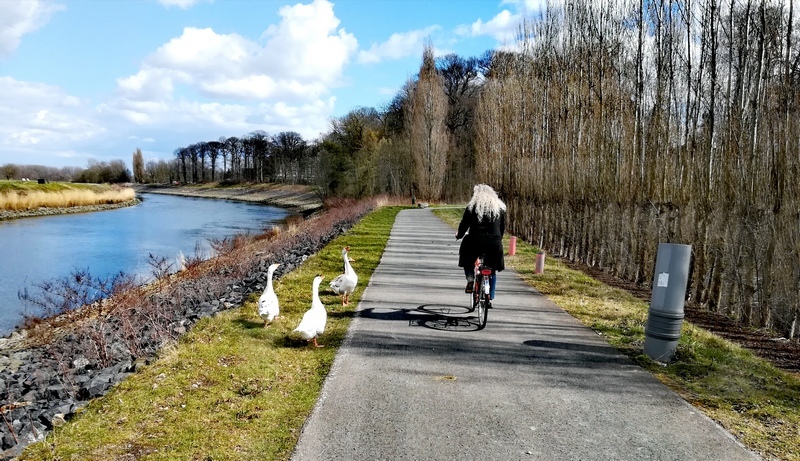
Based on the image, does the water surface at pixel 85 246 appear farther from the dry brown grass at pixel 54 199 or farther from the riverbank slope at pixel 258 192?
the riverbank slope at pixel 258 192

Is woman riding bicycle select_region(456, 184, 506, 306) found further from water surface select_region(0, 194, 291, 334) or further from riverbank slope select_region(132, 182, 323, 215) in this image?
riverbank slope select_region(132, 182, 323, 215)

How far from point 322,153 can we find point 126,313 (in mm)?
47095

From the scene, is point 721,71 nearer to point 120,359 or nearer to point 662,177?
point 662,177

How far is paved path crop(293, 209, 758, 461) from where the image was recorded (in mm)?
4133

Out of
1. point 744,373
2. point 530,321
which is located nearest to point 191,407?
point 530,321

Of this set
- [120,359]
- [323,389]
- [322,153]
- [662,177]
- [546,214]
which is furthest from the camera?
[322,153]

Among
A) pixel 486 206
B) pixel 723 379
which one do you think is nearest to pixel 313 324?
pixel 486 206

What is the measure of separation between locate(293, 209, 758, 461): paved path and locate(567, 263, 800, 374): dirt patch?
2316 millimetres

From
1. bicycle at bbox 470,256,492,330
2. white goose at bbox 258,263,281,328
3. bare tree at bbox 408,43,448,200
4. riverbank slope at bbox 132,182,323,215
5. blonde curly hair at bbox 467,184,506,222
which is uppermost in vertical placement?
bare tree at bbox 408,43,448,200

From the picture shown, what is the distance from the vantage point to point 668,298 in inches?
241

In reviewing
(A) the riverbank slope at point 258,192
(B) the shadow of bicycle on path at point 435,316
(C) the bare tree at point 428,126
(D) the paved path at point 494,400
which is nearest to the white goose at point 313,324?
(D) the paved path at point 494,400

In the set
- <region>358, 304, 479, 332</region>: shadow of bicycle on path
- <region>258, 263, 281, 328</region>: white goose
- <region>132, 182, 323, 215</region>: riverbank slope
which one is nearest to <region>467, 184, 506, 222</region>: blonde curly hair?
<region>358, 304, 479, 332</region>: shadow of bicycle on path

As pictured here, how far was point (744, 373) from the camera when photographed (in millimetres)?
5953

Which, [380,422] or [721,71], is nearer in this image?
[380,422]
